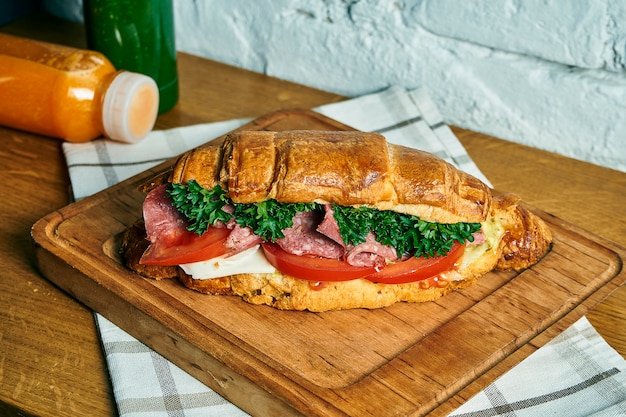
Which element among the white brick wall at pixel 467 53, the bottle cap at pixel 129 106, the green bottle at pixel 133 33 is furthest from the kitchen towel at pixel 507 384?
the green bottle at pixel 133 33

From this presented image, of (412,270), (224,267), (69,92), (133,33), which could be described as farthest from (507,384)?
(133,33)

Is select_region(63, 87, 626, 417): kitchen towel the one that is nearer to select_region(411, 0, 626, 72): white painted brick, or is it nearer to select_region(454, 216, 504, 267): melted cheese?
select_region(454, 216, 504, 267): melted cheese

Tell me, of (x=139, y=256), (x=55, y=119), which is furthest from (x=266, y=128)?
(x=139, y=256)

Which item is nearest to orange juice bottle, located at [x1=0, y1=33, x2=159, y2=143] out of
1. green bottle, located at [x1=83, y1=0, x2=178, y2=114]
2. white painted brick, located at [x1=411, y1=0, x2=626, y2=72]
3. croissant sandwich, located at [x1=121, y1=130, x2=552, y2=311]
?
green bottle, located at [x1=83, y1=0, x2=178, y2=114]

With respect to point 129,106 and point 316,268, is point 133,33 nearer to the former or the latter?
point 129,106

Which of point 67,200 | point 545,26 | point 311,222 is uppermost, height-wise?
point 545,26

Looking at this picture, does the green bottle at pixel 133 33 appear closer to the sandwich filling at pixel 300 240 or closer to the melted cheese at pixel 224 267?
the sandwich filling at pixel 300 240
